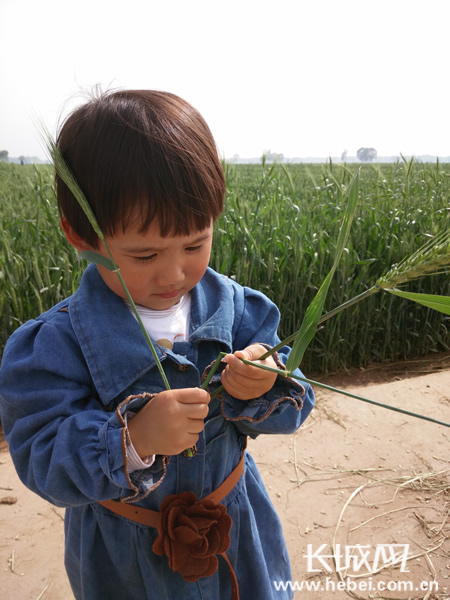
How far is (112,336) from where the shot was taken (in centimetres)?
79

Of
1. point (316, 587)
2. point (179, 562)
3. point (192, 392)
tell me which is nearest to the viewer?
point (192, 392)

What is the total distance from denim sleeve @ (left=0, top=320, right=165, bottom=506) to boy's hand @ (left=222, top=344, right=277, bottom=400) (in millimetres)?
148

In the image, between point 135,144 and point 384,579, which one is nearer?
point 135,144

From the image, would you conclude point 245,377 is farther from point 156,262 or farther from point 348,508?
point 348,508

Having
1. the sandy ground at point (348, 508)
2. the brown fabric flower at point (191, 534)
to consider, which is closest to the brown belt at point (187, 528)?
the brown fabric flower at point (191, 534)

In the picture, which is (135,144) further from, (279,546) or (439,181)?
(439,181)

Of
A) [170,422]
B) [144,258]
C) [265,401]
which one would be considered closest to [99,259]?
[144,258]

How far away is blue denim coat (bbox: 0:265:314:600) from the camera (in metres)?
0.71

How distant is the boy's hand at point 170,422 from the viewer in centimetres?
67

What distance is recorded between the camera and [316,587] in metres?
1.39

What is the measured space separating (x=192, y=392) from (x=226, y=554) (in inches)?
16.2

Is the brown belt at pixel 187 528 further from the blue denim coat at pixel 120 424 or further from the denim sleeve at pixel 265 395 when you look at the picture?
the denim sleeve at pixel 265 395

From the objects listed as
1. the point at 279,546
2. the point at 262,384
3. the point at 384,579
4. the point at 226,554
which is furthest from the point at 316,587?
the point at 262,384

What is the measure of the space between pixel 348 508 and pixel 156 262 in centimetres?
130
